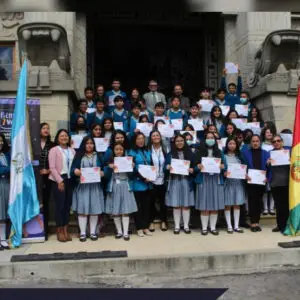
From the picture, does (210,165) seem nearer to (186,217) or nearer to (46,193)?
(186,217)

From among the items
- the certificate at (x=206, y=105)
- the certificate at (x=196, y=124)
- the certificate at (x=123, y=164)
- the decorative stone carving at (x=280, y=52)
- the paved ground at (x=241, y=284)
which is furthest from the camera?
the decorative stone carving at (x=280, y=52)

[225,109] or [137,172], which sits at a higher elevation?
[225,109]

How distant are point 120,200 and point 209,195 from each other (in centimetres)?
158

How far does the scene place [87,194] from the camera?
745 cm

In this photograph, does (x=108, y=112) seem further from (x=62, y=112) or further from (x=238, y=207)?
(x=238, y=207)

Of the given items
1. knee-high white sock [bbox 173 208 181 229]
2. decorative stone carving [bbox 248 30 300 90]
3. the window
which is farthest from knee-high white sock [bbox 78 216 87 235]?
the window

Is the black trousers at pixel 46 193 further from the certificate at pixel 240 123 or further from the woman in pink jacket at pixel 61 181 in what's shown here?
the certificate at pixel 240 123

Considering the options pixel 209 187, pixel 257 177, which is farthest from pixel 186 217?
pixel 257 177

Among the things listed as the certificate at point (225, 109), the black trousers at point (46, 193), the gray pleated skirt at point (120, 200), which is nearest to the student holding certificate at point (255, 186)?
the certificate at point (225, 109)

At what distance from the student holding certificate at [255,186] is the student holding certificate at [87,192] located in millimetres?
2693

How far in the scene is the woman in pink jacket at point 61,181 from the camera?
24.1 ft

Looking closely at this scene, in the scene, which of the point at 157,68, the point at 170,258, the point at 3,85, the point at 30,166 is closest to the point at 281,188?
the point at 170,258

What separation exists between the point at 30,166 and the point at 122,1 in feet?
23.5

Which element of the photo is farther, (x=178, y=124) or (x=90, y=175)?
(x=178, y=124)
